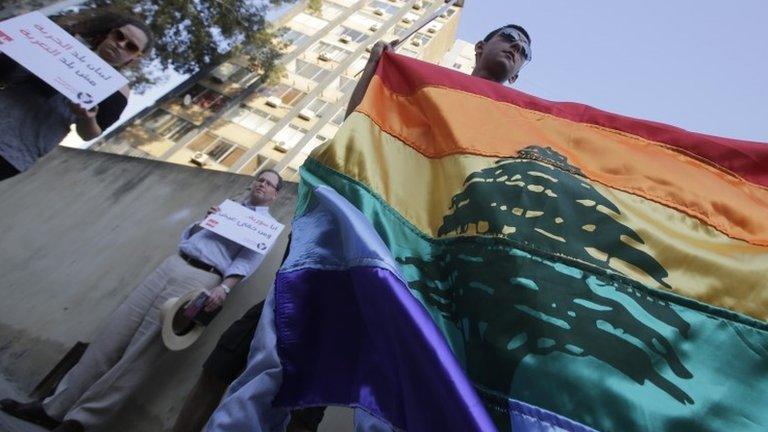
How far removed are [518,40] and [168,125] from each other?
18.1 m

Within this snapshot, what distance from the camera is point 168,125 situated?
56.7 ft

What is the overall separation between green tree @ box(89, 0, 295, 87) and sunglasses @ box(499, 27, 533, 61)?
919 cm

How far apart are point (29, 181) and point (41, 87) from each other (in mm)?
3436

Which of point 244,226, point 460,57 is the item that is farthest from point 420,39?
point 244,226

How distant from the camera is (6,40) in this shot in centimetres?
200

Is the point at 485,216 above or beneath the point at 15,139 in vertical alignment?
above

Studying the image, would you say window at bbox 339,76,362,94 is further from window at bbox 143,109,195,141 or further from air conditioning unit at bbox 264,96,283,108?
window at bbox 143,109,195,141

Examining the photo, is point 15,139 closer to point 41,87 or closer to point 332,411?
point 41,87

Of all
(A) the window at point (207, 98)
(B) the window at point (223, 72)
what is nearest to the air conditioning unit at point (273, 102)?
(A) the window at point (207, 98)

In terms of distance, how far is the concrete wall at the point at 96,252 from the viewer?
2.77 m

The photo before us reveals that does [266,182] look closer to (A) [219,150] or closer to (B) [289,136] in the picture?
(A) [219,150]

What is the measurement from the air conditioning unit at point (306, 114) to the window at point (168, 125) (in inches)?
186

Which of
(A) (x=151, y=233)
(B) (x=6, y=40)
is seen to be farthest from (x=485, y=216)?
(A) (x=151, y=233)

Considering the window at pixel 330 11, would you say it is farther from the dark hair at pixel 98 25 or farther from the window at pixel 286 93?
the dark hair at pixel 98 25
